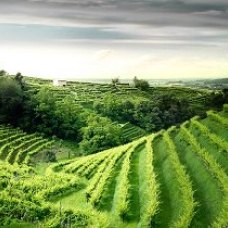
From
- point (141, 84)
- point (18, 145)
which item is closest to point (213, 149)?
point (18, 145)

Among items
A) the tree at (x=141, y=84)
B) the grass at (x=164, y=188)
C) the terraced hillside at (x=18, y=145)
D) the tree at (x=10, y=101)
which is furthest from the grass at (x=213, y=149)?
the tree at (x=141, y=84)

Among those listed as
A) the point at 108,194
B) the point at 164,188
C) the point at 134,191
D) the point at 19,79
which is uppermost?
the point at 164,188

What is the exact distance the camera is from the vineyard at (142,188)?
77.2ft

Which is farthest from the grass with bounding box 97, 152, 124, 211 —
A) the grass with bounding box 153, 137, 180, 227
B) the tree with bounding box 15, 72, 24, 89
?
the tree with bounding box 15, 72, 24, 89

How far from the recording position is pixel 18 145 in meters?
57.7

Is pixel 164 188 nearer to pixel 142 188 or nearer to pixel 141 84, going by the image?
pixel 142 188

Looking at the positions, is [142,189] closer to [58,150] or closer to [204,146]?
[204,146]

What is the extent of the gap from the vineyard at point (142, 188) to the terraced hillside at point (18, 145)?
944 cm

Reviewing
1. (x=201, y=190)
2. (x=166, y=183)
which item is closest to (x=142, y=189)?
(x=166, y=183)

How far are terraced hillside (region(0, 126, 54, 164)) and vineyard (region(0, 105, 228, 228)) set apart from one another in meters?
9.44

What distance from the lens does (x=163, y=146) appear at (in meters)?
35.8

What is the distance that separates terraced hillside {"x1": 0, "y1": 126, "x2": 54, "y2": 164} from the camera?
51625 mm

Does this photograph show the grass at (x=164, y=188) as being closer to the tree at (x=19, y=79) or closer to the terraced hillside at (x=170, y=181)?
the terraced hillside at (x=170, y=181)

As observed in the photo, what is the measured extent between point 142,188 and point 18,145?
31445mm
